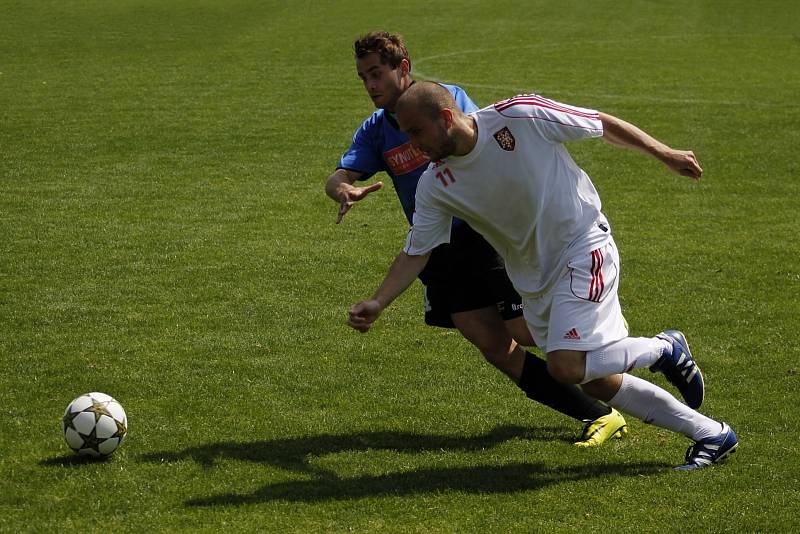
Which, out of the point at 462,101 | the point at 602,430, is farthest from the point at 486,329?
the point at 462,101

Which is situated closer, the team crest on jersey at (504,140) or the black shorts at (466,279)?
the team crest on jersey at (504,140)

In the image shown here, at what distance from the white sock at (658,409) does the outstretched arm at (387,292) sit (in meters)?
1.22

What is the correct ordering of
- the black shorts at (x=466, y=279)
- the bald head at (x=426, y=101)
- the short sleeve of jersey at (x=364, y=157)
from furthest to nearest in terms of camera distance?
the short sleeve of jersey at (x=364, y=157) → the black shorts at (x=466, y=279) → the bald head at (x=426, y=101)

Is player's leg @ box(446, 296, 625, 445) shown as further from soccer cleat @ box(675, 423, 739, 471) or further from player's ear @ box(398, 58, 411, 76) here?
player's ear @ box(398, 58, 411, 76)

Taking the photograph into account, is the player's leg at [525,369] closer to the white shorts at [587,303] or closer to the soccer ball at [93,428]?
the white shorts at [587,303]

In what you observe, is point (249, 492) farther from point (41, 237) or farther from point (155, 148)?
point (155, 148)

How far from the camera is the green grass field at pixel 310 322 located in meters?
5.55

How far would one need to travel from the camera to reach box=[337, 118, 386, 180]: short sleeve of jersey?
22.5 ft

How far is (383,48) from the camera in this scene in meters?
6.36

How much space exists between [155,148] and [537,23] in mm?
17672

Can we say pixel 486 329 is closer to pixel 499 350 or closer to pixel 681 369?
pixel 499 350

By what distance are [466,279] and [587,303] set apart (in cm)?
109

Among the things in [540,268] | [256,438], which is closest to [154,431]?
[256,438]

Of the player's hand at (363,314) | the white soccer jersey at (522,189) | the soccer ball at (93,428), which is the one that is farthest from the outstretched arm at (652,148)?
the soccer ball at (93,428)
